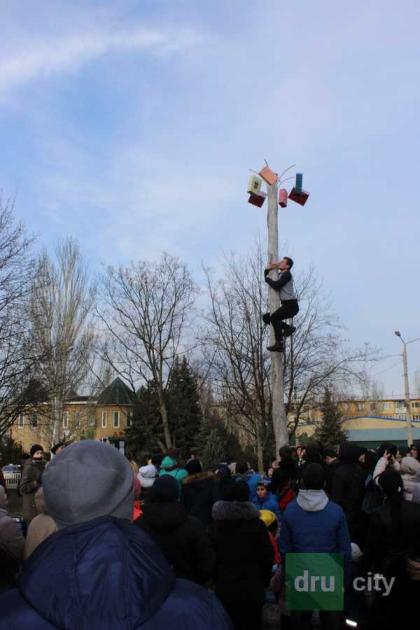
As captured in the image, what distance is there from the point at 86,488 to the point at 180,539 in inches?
144

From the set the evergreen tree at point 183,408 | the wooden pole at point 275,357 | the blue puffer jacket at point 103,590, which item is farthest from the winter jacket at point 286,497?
the evergreen tree at point 183,408

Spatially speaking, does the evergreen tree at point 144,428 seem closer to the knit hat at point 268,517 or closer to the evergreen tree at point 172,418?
the evergreen tree at point 172,418

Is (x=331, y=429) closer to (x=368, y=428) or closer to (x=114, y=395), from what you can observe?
(x=368, y=428)

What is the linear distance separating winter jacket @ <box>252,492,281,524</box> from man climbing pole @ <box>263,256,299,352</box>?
3324 mm

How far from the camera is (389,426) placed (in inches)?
3000

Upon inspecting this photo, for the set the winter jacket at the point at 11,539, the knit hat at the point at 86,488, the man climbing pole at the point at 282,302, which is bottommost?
the winter jacket at the point at 11,539

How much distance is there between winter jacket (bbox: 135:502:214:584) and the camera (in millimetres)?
5605

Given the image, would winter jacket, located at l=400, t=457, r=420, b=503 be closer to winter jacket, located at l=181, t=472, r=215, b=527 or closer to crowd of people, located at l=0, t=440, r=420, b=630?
crowd of people, located at l=0, t=440, r=420, b=630

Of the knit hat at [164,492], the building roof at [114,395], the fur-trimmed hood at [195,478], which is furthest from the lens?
the building roof at [114,395]

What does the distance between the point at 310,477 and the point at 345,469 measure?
8.90ft

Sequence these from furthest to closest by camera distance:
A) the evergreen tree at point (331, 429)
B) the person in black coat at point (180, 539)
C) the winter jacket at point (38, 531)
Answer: the evergreen tree at point (331, 429) → the person in black coat at point (180, 539) → the winter jacket at point (38, 531)

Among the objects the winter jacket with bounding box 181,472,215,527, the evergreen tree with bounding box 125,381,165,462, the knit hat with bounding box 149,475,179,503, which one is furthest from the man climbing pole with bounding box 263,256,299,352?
the evergreen tree with bounding box 125,381,165,462

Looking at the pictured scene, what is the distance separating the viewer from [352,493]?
8.61 metres

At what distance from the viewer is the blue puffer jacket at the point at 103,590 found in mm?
1642
